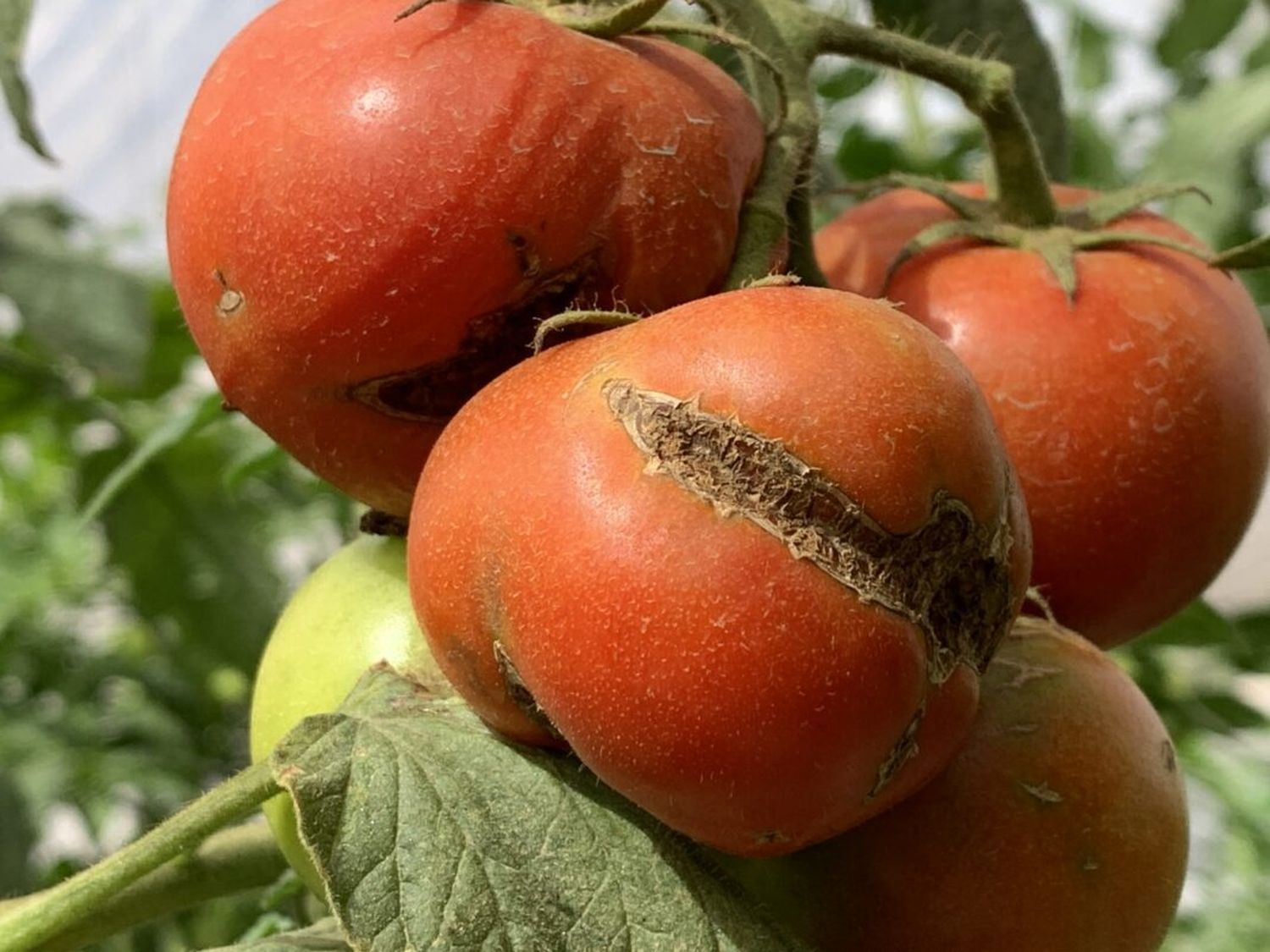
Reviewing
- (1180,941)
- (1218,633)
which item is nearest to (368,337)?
(1218,633)

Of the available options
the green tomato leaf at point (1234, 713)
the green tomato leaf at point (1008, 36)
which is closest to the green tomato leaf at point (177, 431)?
the green tomato leaf at point (1008, 36)

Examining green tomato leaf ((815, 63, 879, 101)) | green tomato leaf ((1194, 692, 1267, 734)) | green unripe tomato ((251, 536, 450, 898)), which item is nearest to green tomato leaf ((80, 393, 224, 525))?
green unripe tomato ((251, 536, 450, 898))

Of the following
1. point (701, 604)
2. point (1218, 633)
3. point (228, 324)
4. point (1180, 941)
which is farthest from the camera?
point (1180, 941)

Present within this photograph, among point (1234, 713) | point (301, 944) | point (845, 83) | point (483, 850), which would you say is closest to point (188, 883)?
point (301, 944)

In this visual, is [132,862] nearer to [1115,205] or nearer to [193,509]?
[1115,205]

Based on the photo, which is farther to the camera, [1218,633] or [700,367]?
[1218,633]

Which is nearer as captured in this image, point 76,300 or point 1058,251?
point 1058,251

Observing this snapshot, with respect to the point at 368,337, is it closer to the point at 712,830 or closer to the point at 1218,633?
the point at 712,830
